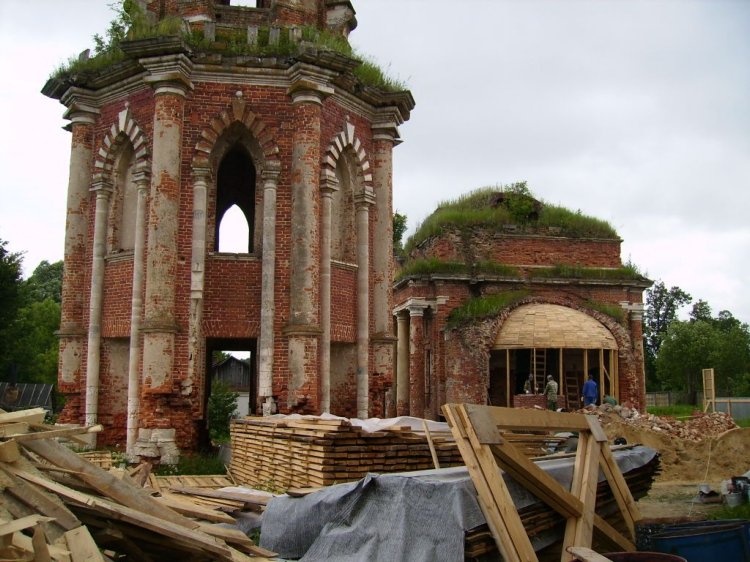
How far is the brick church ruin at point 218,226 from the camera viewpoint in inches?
551

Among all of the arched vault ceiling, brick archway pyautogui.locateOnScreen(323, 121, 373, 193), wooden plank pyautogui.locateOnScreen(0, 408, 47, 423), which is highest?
brick archway pyautogui.locateOnScreen(323, 121, 373, 193)

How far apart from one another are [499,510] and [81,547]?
10.2ft

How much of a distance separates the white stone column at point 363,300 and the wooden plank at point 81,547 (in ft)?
33.0

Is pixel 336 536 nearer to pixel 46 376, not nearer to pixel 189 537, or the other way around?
pixel 189 537

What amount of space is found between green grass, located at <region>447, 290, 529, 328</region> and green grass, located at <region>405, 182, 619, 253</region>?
3.02m

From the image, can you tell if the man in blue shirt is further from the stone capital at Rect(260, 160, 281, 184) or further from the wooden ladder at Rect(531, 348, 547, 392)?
the stone capital at Rect(260, 160, 281, 184)

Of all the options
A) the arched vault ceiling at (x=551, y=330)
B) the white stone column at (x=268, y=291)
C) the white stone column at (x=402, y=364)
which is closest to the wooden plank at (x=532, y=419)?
the white stone column at (x=268, y=291)

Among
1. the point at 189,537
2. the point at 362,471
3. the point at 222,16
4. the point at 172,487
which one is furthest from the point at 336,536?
the point at 222,16

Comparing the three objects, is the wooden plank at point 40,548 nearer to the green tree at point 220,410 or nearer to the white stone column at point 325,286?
the white stone column at point 325,286

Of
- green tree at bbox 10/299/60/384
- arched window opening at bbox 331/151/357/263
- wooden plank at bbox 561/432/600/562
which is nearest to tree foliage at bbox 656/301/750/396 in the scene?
green tree at bbox 10/299/60/384

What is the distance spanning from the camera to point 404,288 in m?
28.2

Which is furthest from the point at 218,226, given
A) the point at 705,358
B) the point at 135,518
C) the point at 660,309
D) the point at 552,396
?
the point at 660,309

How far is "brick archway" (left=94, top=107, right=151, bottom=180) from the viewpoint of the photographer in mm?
14750

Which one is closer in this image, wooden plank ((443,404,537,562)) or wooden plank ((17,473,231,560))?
wooden plank ((443,404,537,562))
